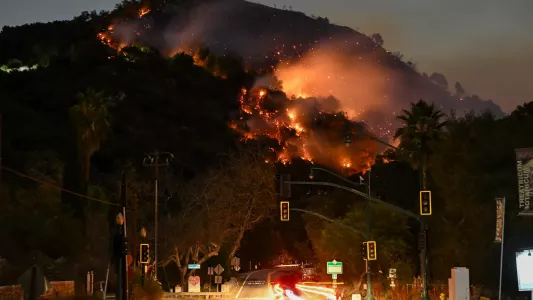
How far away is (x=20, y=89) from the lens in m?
164

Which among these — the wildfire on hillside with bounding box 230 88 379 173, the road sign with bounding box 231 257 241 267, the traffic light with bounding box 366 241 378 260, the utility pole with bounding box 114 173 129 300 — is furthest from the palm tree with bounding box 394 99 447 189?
the wildfire on hillside with bounding box 230 88 379 173

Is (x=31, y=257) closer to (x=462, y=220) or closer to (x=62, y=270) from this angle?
(x=62, y=270)

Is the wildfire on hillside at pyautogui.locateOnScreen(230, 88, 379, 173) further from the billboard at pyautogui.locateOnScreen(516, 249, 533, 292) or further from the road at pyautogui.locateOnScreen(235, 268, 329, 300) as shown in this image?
the billboard at pyautogui.locateOnScreen(516, 249, 533, 292)

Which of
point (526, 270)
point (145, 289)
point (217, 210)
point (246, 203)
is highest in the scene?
point (246, 203)

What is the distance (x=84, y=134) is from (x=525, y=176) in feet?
179

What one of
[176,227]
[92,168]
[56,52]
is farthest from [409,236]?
[56,52]

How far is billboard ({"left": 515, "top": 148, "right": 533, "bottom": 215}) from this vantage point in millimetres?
27234

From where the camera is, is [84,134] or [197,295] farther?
[84,134]

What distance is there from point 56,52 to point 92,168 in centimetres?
7807

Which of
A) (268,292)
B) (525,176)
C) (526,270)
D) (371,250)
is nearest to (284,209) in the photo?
(371,250)

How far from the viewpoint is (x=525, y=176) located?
2814cm

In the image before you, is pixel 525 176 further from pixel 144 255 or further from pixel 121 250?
pixel 144 255

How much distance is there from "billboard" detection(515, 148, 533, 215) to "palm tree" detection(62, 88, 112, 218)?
172ft

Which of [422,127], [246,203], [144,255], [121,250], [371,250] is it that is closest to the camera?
[121,250]
